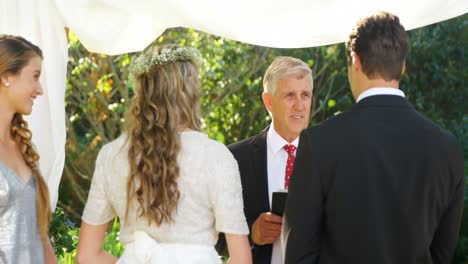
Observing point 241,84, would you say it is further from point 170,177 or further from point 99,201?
point 170,177

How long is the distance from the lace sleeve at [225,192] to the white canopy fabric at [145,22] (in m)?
1.07

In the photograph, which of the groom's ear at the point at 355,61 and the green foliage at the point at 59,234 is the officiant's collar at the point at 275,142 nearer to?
the groom's ear at the point at 355,61

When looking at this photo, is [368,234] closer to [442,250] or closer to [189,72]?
[442,250]

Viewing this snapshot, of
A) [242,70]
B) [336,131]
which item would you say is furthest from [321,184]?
[242,70]

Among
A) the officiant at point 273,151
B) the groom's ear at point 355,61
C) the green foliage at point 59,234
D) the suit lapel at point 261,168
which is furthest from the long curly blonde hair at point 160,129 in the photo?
the green foliage at point 59,234

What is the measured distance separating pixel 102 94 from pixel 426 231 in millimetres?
6300

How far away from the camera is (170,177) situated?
132 inches

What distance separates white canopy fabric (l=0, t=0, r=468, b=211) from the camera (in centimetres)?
424

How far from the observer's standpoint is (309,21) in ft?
14.2

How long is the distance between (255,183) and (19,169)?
1.10 metres

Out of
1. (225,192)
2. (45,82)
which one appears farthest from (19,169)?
(225,192)

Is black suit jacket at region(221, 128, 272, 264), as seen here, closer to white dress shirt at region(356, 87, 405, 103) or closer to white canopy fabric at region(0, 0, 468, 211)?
white canopy fabric at region(0, 0, 468, 211)

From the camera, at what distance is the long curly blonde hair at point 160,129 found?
337cm

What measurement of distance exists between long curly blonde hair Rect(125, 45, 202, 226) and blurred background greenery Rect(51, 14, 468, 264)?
16.2 feet
